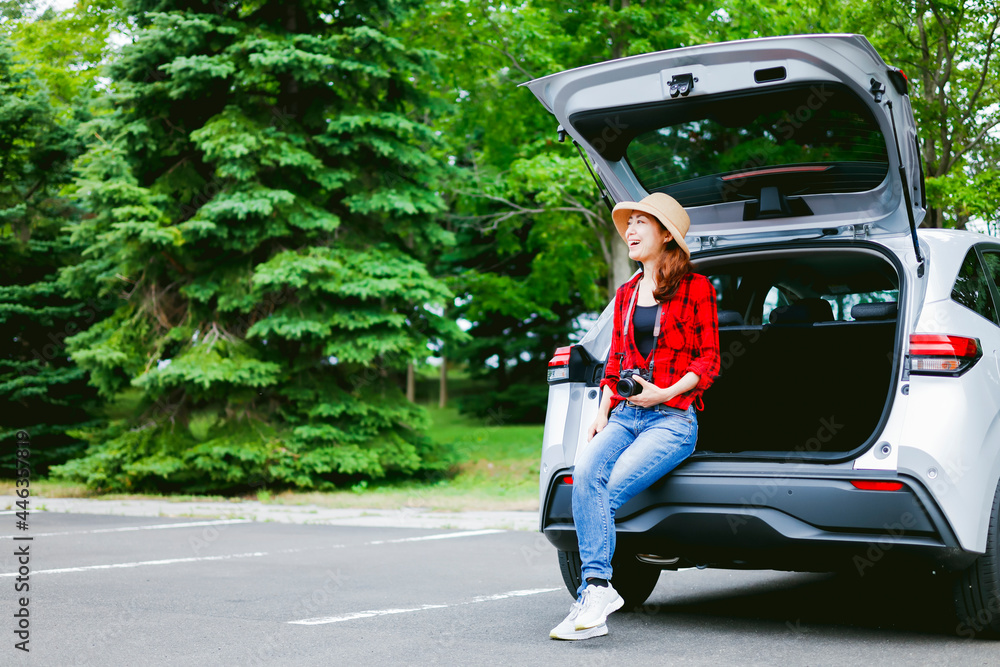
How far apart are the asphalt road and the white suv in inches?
14.4

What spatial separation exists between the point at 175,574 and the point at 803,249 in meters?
4.50

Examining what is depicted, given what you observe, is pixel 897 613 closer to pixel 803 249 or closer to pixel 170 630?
pixel 803 249

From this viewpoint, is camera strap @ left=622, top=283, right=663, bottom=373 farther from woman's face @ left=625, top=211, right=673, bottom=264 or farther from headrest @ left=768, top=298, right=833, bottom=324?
headrest @ left=768, top=298, right=833, bottom=324

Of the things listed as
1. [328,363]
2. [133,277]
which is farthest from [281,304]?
[133,277]

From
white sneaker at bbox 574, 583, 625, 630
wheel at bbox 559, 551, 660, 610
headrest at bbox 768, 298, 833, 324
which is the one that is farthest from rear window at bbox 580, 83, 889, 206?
white sneaker at bbox 574, 583, 625, 630

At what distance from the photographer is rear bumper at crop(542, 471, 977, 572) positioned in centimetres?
393

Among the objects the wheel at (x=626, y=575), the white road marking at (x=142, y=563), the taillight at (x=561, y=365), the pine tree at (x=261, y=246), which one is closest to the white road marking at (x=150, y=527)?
the white road marking at (x=142, y=563)

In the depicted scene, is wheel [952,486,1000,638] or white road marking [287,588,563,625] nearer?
wheel [952,486,1000,638]

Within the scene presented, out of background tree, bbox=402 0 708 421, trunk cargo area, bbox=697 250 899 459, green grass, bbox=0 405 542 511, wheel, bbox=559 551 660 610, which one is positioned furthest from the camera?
background tree, bbox=402 0 708 421

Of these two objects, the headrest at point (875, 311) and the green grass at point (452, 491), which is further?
the green grass at point (452, 491)

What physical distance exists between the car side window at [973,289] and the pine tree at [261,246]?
33.5ft

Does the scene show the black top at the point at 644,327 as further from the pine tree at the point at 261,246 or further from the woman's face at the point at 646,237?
the pine tree at the point at 261,246

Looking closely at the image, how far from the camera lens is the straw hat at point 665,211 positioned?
457cm

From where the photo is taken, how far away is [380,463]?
1477 centimetres
